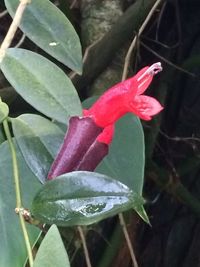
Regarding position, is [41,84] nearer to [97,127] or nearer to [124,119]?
[97,127]

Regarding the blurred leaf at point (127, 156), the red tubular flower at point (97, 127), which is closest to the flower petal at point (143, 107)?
the red tubular flower at point (97, 127)

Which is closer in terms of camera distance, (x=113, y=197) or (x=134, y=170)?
(x=113, y=197)

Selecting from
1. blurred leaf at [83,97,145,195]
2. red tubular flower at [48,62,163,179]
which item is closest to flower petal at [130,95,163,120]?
red tubular flower at [48,62,163,179]

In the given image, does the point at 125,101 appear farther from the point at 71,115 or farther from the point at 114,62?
the point at 114,62

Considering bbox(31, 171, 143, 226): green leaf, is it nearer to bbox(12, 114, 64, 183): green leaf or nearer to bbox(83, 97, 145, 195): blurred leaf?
bbox(12, 114, 64, 183): green leaf

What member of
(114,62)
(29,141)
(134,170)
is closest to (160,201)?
(114,62)

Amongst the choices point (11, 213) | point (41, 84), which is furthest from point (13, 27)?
point (11, 213)

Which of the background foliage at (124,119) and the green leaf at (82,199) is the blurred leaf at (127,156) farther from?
the green leaf at (82,199)
